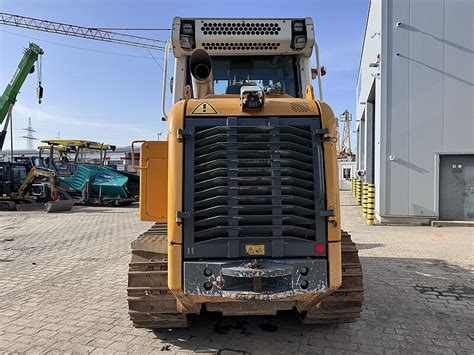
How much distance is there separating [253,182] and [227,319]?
1891mm

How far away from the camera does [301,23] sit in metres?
4.57

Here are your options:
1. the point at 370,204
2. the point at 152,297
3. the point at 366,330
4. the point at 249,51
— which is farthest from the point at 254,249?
the point at 370,204

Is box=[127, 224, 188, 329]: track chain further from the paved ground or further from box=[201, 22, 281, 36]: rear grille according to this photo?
box=[201, 22, 281, 36]: rear grille

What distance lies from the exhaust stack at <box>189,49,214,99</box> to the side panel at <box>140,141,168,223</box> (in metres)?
0.71

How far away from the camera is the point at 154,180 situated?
12.3 feet

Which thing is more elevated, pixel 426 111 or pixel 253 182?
pixel 426 111

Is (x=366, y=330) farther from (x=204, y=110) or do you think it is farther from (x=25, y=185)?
(x=25, y=185)

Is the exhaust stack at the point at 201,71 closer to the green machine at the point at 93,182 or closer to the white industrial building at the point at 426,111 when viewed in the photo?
the white industrial building at the point at 426,111

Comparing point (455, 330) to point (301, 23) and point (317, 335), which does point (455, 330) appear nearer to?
point (317, 335)

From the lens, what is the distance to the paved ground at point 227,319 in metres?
3.74

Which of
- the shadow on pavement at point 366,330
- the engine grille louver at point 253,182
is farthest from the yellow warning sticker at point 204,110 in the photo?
the shadow on pavement at point 366,330

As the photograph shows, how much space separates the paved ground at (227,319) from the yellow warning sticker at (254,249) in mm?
1088

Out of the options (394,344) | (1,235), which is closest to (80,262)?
(1,235)

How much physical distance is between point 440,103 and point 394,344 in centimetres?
1021
